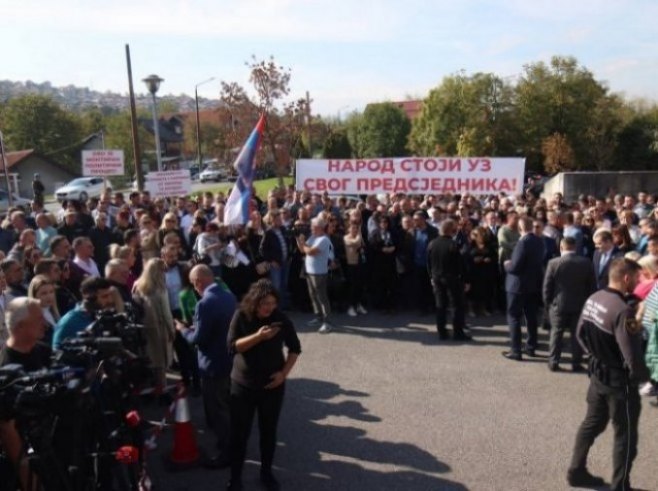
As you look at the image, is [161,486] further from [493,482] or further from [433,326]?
[433,326]

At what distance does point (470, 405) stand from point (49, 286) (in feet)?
14.6

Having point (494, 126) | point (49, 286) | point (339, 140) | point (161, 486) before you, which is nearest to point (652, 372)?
point (161, 486)

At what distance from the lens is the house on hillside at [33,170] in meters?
51.8

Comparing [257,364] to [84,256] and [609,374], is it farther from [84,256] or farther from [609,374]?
[84,256]

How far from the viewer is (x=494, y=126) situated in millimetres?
39062

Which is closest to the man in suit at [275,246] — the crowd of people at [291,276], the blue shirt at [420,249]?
the crowd of people at [291,276]

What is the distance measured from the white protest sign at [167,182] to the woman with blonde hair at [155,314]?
10420 millimetres

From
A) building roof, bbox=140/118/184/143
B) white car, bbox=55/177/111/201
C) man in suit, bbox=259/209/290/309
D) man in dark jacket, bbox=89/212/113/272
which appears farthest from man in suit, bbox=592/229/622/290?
building roof, bbox=140/118/184/143

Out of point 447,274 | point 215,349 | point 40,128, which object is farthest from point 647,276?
point 40,128

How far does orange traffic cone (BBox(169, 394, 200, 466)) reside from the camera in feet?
18.0

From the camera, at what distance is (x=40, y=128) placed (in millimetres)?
62156

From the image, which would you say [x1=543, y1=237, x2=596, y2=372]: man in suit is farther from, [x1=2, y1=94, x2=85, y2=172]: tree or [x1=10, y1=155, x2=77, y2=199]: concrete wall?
[x1=2, y1=94, x2=85, y2=172]: tree

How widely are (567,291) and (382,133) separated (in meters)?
42.8

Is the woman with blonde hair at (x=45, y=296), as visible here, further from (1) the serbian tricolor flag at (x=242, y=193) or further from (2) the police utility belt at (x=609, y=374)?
(2) the police utility belt at (x=609, y=374)
